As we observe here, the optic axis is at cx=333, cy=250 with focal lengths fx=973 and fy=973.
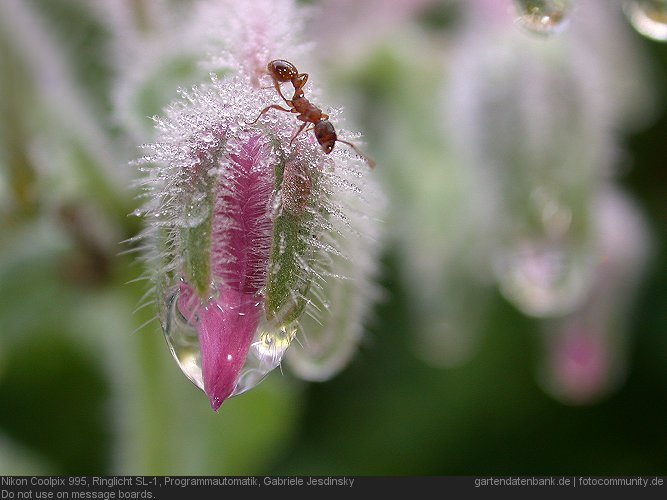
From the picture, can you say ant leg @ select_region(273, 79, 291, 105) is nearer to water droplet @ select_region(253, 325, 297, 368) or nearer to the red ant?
the red ant

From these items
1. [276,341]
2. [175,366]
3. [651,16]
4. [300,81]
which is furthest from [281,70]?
[175,366]

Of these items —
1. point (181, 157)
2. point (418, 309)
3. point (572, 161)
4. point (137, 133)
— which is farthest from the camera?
point (418, 309)

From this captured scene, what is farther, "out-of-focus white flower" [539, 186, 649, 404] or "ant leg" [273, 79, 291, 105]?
"out-of-focus white flower" [539, 186, 649, 404]

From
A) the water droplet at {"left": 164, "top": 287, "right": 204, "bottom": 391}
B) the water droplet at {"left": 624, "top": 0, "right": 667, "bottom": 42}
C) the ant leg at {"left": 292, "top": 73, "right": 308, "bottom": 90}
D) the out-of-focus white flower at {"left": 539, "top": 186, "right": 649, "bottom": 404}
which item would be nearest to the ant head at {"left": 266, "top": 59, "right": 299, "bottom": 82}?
the ant leg at {"left": 292, "top": 73, "right": 308, "bottom": 90}

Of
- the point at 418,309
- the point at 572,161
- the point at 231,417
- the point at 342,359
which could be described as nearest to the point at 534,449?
the point at 418,309

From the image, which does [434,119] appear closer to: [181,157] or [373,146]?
[373,146]

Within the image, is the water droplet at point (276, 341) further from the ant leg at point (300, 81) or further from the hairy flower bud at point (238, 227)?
the ant leg at point (300, 81)

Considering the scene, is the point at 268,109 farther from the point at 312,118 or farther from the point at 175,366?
the point at 175,366

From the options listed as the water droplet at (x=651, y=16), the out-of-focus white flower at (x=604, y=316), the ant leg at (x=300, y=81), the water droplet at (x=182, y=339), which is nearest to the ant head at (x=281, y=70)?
the ant leg at (x=300, y=81)
